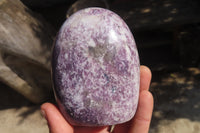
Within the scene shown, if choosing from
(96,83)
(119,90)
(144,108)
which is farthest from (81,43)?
(144,108)

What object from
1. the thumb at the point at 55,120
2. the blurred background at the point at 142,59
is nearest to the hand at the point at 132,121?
the thumb at the point at 55,120

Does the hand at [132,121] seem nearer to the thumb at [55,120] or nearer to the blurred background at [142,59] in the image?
the thumb at [55,120]

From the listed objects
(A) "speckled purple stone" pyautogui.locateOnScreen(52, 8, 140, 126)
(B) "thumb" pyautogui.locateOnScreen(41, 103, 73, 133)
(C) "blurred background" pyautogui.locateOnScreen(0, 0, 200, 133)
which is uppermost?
(A) "speckled purple stone" pyautogui.locateOnScreen(52, 8, 140, 126)

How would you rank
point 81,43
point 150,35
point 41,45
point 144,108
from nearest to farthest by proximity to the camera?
point 81,43 → point 144,108 → point 41,45 → point 150,35

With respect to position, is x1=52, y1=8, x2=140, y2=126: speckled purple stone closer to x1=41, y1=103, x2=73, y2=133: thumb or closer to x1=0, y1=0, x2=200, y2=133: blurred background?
x1=41, y1=103, x2=73, y2=133: thumb

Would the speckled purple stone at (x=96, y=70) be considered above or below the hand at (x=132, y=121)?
above

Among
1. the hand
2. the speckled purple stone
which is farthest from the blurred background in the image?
the speckled purple stone

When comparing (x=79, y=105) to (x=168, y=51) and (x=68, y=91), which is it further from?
(x=168, y=51)
